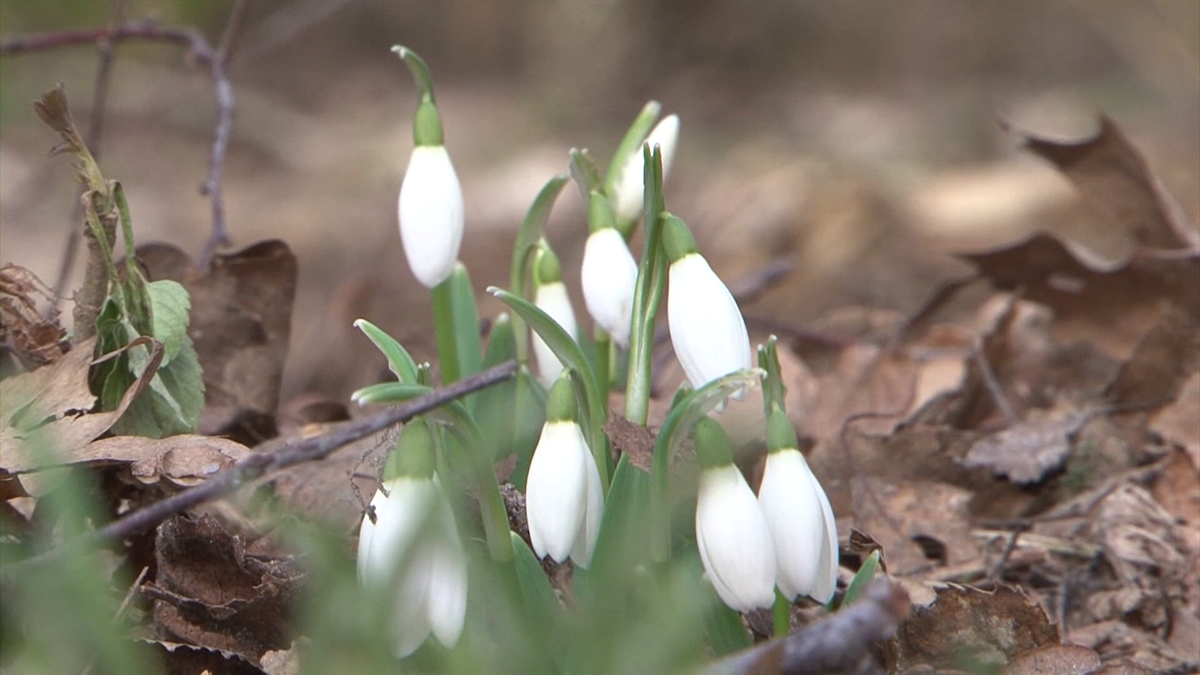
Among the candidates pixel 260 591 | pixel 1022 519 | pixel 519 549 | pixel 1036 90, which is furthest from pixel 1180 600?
pixel 1036 90

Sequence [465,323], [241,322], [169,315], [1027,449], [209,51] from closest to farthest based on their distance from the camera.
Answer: [169,315], [465,323], [241,322], [1027,449], [209,51]

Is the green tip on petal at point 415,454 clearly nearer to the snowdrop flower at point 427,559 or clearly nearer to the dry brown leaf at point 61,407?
the snowdrop flower at point 427,559

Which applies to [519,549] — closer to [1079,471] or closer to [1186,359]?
[1079,471]

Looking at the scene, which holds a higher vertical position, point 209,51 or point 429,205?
point 209,51

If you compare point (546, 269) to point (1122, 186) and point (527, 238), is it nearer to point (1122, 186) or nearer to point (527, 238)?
point (527, 238)

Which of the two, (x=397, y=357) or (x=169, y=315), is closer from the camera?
(x=397, y=357)

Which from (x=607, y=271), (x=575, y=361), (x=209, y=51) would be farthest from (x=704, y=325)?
(x=209, y=51)

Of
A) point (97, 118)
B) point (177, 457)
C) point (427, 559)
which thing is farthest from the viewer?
point (97, 118)

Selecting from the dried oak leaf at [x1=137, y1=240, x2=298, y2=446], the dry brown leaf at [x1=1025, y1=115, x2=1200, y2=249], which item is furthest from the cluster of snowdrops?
the dry brown leaf at [x1=1025, y1=115, x2=1200, y2=249]
